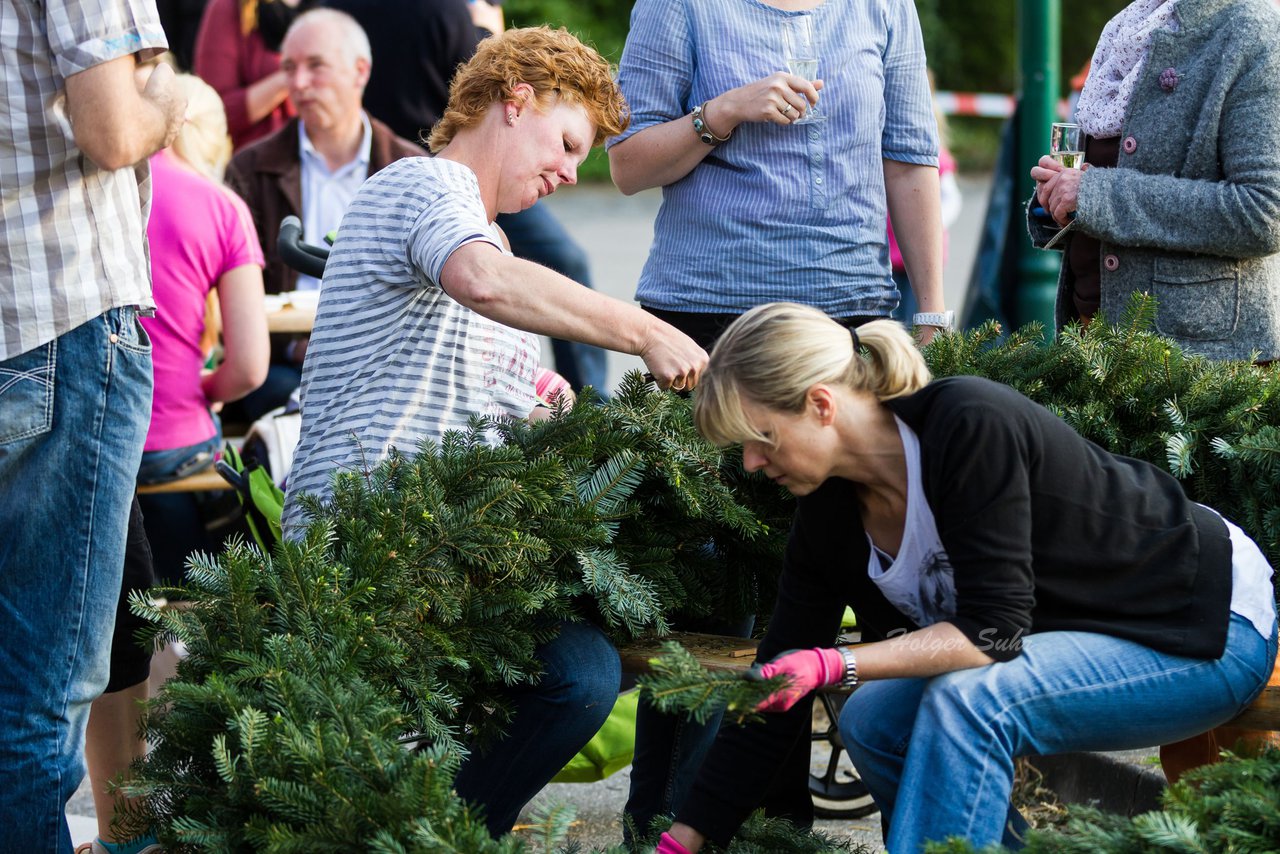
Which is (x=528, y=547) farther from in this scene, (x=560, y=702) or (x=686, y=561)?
(x=686, y=561)

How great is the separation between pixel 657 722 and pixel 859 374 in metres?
1.11

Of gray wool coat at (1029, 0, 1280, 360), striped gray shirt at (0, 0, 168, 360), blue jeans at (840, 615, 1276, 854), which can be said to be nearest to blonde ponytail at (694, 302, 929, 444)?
blue jeans at (840, 615, 1276, 854)

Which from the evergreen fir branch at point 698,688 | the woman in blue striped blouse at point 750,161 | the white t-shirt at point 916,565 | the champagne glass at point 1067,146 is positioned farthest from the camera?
the woman in blue striped blouse at point 750,161

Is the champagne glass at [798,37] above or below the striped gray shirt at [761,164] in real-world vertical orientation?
above

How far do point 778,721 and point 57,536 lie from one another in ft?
4.34

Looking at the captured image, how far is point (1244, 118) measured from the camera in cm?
329

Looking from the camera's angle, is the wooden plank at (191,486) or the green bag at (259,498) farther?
the wooden plank at (191,486)

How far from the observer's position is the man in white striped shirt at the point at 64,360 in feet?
8.23

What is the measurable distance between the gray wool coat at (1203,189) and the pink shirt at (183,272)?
2688 mm

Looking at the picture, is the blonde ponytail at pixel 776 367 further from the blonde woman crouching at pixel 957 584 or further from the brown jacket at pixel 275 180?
the brown jacket at pixel 275 180

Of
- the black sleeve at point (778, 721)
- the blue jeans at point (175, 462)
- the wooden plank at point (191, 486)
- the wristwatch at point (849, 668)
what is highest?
the wristwatch at point (849, 668)

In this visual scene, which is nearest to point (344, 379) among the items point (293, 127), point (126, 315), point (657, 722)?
point (126, 315)

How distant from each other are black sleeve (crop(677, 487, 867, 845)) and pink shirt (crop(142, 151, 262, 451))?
2669 millimetres

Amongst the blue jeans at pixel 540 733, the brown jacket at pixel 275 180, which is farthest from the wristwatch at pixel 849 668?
the brown jacket at pixel 275 180
